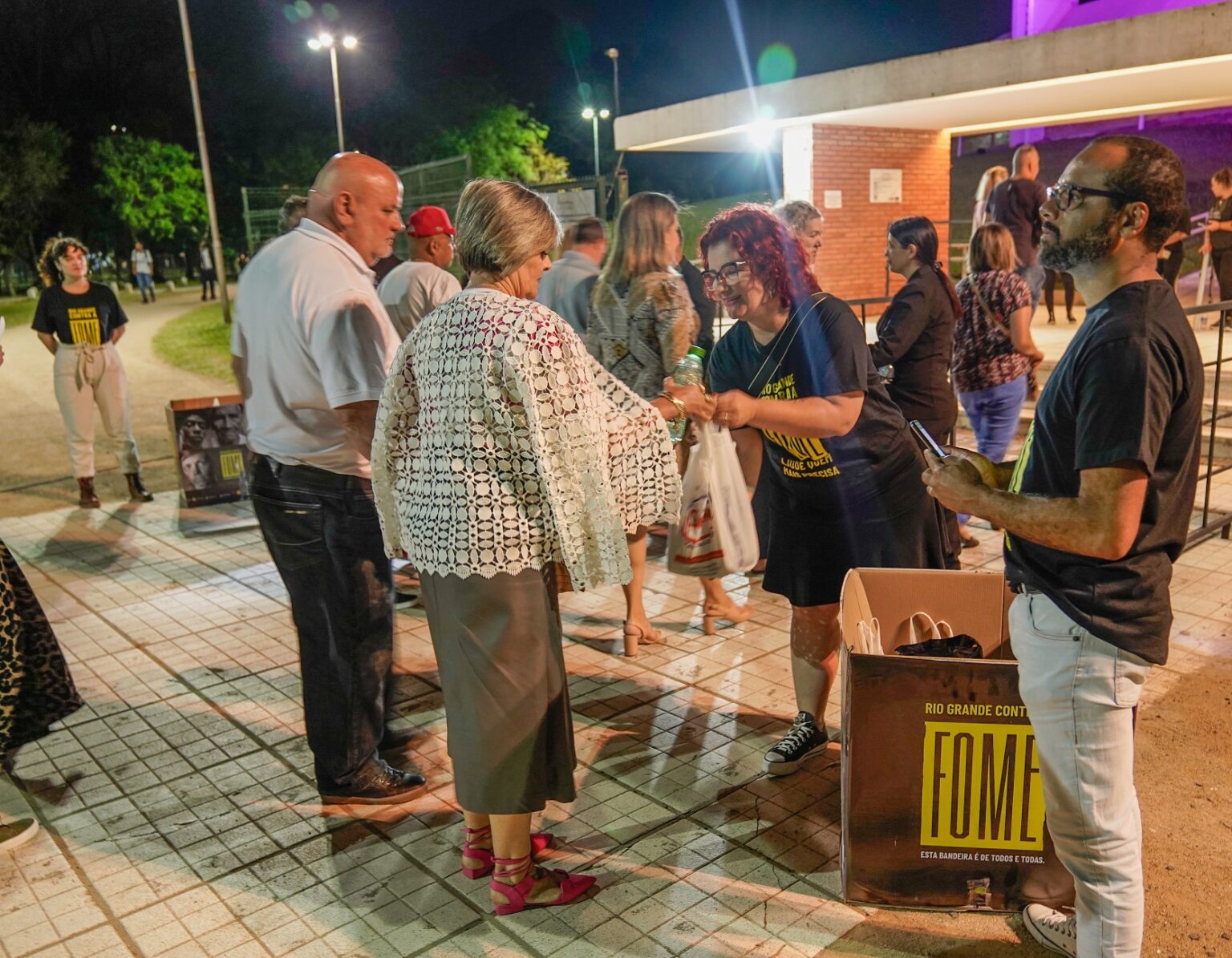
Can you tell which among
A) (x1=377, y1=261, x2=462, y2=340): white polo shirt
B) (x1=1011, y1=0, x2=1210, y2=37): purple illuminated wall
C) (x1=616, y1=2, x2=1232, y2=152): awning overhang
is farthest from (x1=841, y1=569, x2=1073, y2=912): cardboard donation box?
(x1=1011, y1=0, x2=1210, y2=37): purple illuminated wall

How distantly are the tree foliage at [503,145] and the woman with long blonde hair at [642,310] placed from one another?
4153cm

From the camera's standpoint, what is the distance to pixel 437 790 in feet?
11.7

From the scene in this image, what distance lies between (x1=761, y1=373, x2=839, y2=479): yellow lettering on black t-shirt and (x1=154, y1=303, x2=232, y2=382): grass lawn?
1456cm

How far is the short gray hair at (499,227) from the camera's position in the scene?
2533mm

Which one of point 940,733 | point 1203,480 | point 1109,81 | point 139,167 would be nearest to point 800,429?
point 940,733

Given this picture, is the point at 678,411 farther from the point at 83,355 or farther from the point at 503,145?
the point at 503,145

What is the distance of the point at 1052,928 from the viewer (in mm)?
2580

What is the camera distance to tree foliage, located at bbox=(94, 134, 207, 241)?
40094 millimetres

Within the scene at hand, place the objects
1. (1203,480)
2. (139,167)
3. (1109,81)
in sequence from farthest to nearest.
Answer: (139,167)
(1109,81)
(1203,480)

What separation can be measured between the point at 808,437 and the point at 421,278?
2614 millimetres

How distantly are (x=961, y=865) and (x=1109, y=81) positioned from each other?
10909 millimetres

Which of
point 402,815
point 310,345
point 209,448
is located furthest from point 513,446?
point 209,448

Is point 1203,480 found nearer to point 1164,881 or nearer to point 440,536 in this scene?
point 1164,881

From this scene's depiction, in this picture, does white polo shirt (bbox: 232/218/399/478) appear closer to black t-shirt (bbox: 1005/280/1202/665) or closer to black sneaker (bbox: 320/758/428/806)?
black sneaker (bbox: 320/758/428/806)
